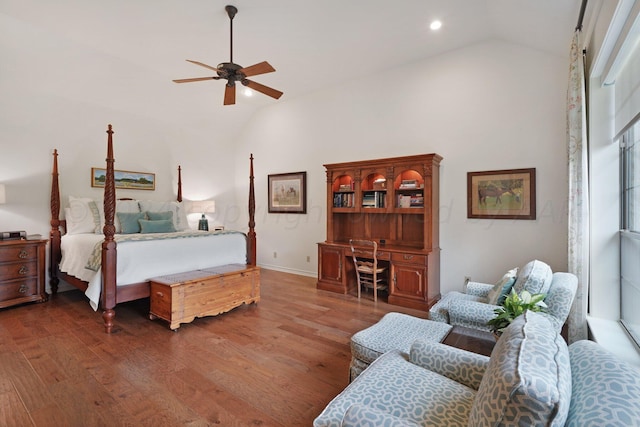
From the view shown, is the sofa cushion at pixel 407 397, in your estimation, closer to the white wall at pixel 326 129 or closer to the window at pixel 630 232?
the window at pixel 630 232

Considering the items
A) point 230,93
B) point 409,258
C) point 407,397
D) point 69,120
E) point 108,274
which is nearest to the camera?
point 407,397

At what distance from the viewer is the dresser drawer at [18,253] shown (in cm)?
366

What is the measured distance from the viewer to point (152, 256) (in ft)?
11.2

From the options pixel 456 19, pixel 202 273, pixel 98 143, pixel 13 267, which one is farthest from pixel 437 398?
pixel 98 143

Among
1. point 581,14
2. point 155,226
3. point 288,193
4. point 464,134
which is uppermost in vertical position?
point 581,14

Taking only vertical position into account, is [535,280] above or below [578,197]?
below

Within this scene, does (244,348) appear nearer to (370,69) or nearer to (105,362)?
(105,362)

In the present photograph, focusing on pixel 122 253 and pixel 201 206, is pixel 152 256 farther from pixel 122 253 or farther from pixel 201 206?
pixel 201 206

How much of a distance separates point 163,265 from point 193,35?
2.75 m

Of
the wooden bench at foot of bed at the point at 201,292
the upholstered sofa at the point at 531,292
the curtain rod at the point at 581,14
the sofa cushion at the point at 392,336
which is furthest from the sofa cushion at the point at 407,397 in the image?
the curtain rod at the point at 581,14

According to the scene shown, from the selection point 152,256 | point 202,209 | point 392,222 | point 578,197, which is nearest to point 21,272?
point 152,256

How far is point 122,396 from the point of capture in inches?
79.6

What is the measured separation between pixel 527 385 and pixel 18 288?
17.1ft

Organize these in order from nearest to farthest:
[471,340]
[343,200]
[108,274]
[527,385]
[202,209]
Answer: [527,385]
[471,340]
[108,274]
[343,200]
[202,209]
